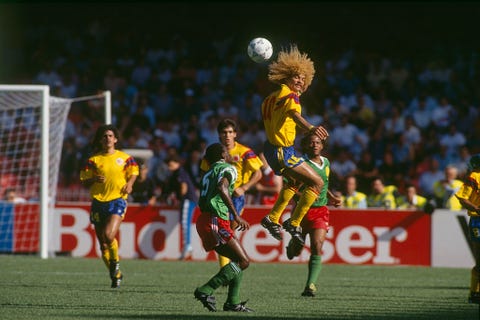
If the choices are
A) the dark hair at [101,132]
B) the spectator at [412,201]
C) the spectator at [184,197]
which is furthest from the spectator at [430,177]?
the dark hair at [101,132]

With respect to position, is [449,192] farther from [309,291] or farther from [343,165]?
[309,291]

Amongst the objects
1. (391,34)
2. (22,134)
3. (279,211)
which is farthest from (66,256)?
(391,34)

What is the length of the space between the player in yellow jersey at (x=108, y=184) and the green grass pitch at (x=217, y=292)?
649 mm

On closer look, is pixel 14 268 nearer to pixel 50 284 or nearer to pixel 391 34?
pixel 50 284

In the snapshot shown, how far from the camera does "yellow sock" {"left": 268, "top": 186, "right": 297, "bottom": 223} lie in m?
12.3

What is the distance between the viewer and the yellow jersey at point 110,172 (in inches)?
549

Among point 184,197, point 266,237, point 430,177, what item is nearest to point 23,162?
point 184,197

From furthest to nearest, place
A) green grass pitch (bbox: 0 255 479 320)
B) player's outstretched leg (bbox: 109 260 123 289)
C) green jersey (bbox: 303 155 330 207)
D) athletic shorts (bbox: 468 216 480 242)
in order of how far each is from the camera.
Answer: player's outstretched leg (bbox: 109 260 123 289), green jersey (bbox: 303 155 330 207), athletic shorts (bbox: 468 216 480 242), green grass pitch (bbox: 0 255 479 320)

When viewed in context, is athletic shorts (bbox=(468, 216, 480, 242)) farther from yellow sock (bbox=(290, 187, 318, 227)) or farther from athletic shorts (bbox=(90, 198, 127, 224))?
athletic shorts (bbox=(90, 198, 127, 224))

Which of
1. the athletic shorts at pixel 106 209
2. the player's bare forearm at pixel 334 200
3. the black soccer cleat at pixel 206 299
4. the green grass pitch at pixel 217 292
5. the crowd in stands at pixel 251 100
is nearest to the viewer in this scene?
the black soccer cleat at pixel 206 299

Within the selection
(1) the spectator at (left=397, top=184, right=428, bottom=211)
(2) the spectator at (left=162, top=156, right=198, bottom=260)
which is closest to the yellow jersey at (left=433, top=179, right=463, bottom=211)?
(1) the spectator at (left=397, top=184, right=428, bottom=211)

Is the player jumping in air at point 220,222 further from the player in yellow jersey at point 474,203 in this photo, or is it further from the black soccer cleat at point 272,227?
the player in yellow jersey at point 474,203

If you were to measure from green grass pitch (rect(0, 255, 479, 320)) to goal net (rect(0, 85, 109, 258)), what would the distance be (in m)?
1.66

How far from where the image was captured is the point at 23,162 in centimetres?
2247
